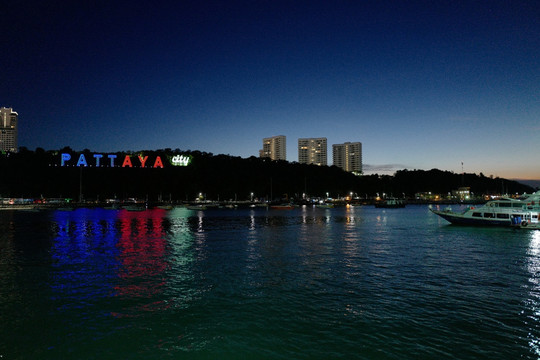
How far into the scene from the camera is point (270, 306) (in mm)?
15969

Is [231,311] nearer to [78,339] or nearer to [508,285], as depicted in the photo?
[78,339]

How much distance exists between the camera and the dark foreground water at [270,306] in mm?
11711

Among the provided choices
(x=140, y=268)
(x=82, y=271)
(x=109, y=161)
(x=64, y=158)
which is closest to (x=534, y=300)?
(x=140, y=268)

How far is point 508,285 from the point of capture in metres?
19.4

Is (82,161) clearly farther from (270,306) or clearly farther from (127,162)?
(270,306)

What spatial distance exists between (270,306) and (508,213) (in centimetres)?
5146

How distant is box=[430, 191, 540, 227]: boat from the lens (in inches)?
2018

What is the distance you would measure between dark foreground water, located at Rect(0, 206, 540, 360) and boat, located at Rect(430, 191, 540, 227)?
86.1 feet

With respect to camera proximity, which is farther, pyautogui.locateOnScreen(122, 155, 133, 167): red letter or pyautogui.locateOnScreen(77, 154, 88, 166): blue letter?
pyautogui.locateOnScreen(122, 155, 133, 167): red letter

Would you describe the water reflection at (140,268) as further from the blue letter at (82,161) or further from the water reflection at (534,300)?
the blue letter at (82,161)

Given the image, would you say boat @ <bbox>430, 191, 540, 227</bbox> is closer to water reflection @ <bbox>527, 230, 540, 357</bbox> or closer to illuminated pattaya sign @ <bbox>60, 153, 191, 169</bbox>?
water reflection @ <bbox>527, 230, 540, 357</bbox>

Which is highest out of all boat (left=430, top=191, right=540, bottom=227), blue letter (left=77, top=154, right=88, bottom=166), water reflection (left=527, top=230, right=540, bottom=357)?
blue letter (left=77, top=154, right=88, bottom=166)

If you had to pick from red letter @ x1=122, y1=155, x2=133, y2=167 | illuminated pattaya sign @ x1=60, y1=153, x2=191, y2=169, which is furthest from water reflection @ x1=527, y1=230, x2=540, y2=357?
red letter @ x1=122, y1=155, x2=133, y2=167

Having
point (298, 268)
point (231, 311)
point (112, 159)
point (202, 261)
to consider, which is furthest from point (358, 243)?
point (112, 159)
